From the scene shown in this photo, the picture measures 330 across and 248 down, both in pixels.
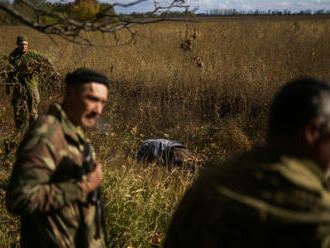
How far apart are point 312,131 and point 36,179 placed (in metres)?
1.13

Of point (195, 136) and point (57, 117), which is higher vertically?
point (57, 117)

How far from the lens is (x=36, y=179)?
1.42 metres

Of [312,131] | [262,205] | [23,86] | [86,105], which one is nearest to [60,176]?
[86,105]

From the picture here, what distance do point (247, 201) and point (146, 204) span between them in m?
2.13

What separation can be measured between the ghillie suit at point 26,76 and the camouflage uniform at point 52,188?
437 cm

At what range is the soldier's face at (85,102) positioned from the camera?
5.06ft

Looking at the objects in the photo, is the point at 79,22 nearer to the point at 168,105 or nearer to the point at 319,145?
the point at 319,145

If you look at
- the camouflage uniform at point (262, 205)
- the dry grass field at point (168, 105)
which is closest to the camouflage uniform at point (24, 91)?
the dry grass field at point (168, 105)

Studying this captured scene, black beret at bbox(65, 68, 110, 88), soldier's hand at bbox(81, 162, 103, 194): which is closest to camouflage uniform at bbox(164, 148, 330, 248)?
soldier's hand at bbox(81, 162, 103, 194)

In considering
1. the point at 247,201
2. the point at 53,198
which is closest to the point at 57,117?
the point at 53,198

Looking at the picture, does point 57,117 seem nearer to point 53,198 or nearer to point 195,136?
point 53,198

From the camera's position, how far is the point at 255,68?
25.9ft

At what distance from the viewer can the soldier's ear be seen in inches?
35.8

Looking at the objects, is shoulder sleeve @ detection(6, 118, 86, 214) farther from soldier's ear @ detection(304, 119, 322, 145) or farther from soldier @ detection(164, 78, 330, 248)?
soldier's ear @ detection(304, 119, 322, 145)
